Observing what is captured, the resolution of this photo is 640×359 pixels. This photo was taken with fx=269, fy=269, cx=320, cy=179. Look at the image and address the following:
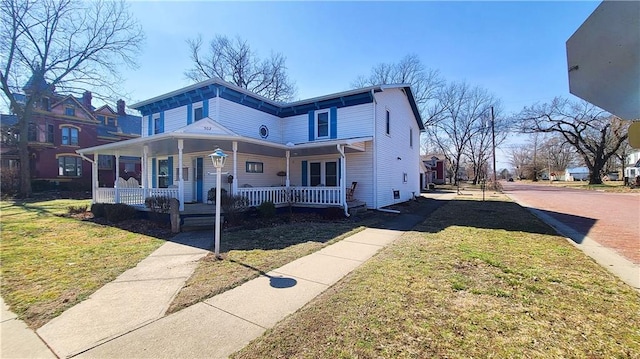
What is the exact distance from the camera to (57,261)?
5391mm

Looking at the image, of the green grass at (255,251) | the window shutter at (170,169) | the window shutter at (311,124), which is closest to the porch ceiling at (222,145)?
the window shutter at (170,169)

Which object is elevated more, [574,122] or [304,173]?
[574,122]

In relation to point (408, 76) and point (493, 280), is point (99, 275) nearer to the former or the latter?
point (493, 280)

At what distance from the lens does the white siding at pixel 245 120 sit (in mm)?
12430

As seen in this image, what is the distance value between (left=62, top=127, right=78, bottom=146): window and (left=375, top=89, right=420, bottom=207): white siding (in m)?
31.3

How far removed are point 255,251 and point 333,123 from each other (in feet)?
29.7

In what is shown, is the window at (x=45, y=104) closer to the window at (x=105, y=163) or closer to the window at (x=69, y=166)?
the window at (x=69, y=166)

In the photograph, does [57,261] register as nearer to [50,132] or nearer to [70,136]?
[50,132]

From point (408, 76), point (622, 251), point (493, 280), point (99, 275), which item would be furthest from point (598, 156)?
point (99, 275)

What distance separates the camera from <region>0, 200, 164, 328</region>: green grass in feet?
12.0

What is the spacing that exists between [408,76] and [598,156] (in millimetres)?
26469

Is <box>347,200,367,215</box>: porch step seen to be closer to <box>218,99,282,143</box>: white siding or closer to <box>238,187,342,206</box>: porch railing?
<box>238,187,342,206</box>: porch railing

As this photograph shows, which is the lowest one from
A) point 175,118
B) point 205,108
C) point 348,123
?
point 348,123

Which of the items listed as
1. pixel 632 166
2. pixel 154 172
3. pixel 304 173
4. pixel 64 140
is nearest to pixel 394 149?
pixel 304 173
